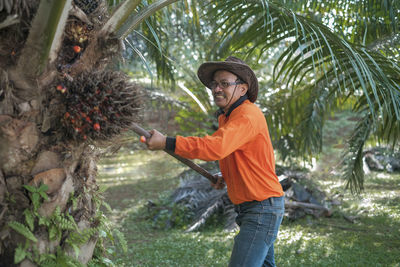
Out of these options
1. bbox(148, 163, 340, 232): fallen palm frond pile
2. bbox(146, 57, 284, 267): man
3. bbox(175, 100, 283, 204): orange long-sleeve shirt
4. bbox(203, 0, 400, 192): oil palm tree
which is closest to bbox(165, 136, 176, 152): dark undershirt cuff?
bbox(146, 57, 284, 267): man

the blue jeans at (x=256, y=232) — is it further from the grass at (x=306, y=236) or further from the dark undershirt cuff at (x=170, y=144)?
the grass at (x=306, y=236)

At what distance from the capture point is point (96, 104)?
236cm

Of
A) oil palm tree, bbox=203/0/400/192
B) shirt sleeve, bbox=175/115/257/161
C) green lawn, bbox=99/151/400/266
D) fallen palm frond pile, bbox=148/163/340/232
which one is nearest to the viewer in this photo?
shirt sleeve, bbox=175/115/257/161

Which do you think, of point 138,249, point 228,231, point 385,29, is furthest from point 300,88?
point 138,249

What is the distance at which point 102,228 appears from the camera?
9.62 feet

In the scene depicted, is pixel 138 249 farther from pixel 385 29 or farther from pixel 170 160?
pixel 170 160

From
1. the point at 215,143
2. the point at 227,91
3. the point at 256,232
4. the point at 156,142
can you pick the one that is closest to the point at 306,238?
the point at 256,232

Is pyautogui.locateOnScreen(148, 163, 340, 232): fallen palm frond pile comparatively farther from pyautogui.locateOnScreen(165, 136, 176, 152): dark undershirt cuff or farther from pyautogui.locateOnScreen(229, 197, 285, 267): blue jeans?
pyautogui.locateOnScreen(165, 136, 176, 152): dark undershirt cuff

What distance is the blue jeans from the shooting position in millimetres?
2957

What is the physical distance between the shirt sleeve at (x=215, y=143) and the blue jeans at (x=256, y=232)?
554 mm

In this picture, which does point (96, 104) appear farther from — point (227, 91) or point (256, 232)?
point (256, 232)

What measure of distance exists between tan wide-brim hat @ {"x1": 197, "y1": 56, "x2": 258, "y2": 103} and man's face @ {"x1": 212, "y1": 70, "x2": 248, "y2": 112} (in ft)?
0.15

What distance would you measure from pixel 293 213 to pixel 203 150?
5.53 m

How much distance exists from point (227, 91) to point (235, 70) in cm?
18
